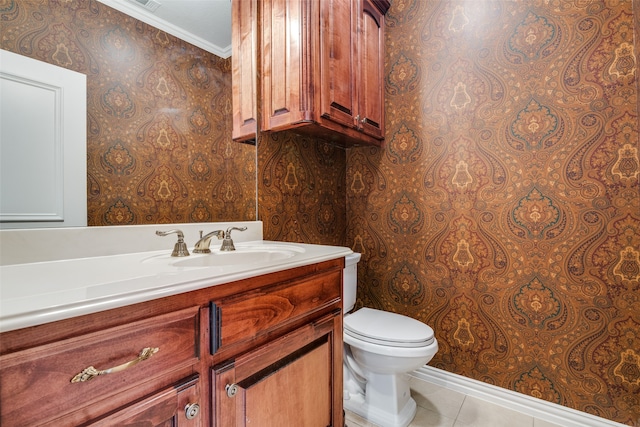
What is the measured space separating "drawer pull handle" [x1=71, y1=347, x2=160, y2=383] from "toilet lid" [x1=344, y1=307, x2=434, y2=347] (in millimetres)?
1002

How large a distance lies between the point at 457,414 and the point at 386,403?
0.39 meters

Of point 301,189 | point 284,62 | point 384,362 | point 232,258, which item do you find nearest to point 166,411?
point 232,258

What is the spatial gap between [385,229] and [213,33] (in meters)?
1.42

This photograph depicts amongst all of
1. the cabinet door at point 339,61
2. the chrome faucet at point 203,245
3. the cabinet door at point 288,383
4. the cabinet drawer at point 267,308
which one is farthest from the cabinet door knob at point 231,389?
the cabinet door at point 339,61

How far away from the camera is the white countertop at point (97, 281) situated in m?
0.46

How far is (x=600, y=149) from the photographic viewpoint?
134 cm

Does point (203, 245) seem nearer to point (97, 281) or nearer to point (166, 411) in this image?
point (97, 281)

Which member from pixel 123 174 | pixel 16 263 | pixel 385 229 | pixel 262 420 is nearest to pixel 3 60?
pixel 123 174

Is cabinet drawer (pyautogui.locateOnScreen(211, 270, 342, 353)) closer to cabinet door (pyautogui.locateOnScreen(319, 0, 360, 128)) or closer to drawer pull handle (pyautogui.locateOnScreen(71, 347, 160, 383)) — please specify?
drawer pull handle (pyautogui.locateOnScreen(71, 347, 160, 383))

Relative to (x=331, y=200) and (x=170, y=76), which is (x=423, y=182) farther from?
(x=170, y=76)

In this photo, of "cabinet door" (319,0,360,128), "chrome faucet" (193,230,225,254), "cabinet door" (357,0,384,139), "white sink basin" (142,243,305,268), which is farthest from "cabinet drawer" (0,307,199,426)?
"cabinet door" (357,0,384,139)

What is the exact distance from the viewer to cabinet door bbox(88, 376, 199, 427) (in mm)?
556

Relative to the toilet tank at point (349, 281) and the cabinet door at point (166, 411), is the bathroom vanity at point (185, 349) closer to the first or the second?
the cabinet door at point (166, 411)

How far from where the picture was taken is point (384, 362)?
133 cm
